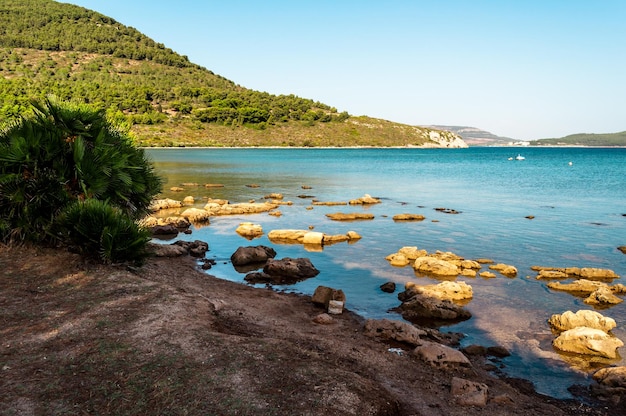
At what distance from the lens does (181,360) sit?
753 cm

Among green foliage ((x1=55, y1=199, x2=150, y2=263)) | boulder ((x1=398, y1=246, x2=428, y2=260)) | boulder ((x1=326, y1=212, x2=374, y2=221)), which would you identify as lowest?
boulder ((x1=326, y1=212, x2=374, y2=221))

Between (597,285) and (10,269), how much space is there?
17591 millimetres

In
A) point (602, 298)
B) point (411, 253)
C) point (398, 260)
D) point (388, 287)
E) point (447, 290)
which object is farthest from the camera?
point (411, 253)

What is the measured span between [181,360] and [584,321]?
1040 cm

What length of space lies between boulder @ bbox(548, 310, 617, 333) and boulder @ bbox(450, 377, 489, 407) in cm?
539

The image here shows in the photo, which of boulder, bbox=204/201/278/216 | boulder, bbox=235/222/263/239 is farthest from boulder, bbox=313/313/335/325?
boulder, bbox=204/201/278/216

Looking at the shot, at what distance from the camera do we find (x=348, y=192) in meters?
46.6

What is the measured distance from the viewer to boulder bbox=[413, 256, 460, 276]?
1767 centimetres

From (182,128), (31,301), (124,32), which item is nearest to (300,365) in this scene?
(31,301)

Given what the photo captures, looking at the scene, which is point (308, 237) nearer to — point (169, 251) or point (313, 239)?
point (313, 239)

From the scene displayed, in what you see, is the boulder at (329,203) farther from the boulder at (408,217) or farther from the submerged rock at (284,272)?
Answer: the submerged rock at (284,272)

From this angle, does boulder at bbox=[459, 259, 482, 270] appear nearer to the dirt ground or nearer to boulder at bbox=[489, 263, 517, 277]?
boulder at bbox=[489, 263, 517, 277]

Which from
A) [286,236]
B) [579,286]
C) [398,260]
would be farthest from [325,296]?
[286,236]

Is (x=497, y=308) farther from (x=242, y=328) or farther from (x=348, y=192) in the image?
(x=348, y=192)
